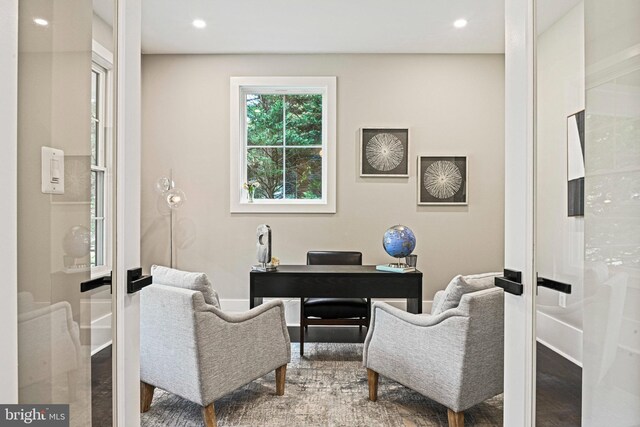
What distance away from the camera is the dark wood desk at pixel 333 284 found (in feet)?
9.76

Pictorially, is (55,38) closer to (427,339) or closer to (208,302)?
(208,302)

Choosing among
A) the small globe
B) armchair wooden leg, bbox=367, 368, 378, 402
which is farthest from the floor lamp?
armchair wooden leg, bbox=367, 368, 378, 402

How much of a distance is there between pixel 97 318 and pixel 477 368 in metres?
1.65

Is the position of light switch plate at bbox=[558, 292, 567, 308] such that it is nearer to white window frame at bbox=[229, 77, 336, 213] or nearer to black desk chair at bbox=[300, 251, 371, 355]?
black desk chair at bbox=[300, 251, 371, 355]

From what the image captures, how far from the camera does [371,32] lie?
3793 millimetres

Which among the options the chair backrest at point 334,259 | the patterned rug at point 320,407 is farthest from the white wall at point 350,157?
the patterned rug at point 320,407

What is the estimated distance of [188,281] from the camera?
1996mm

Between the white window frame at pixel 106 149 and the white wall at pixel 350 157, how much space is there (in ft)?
10.3

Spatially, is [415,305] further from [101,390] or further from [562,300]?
[101,390]

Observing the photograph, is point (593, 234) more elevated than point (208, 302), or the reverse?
point (593, 234)

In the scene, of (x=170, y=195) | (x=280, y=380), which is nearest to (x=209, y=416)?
(x=280, y=380)

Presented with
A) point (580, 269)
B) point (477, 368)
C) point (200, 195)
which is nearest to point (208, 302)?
point (477, 368)

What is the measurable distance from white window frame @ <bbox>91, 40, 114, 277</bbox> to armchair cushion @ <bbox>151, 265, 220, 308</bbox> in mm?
791

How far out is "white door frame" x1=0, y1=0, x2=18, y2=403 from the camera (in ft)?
2.71
